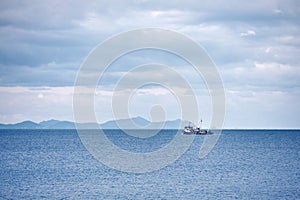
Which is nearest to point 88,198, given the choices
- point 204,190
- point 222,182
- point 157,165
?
point 204,190

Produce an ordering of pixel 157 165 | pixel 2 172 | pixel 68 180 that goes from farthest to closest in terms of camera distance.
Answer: pixel 157 165
pixel 2 172
pixel 68 180

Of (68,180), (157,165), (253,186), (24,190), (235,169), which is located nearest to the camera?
(24,190)

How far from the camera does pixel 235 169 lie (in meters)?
88.6

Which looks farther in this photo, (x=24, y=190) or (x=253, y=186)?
(x=253, y=186)

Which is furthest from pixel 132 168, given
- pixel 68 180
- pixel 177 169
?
pixel 68 180

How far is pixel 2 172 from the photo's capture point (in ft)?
273

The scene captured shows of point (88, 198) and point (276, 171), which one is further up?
point (276, 171)

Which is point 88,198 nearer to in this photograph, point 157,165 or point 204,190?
point 204,190

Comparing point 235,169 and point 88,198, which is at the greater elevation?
point 235,169

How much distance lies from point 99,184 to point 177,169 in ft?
78.1

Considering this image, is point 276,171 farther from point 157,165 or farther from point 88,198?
point 88,198

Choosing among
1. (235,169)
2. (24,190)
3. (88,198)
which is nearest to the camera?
(88,198)

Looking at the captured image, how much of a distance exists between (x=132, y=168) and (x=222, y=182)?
22316 millimetres

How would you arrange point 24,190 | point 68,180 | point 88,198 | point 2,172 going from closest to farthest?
1. point 88,198
2. point 24,190
3. point 68,180
4. point 2,172
